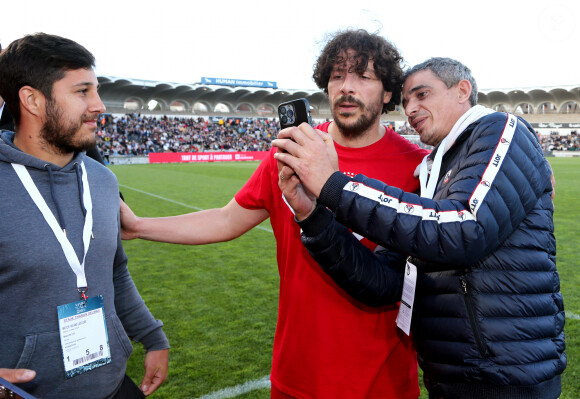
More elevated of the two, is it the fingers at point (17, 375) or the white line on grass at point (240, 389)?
the fingers at point (17, 375)

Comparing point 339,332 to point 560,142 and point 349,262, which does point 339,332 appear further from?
point 560,142

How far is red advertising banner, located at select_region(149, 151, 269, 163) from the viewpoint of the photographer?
37.9 m

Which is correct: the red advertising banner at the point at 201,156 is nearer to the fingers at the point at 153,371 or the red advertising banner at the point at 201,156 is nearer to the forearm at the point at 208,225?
the forearm at the point at 208,225

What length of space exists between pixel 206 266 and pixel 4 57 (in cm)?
524

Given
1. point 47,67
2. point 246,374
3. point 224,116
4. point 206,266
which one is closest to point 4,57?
point 47,67

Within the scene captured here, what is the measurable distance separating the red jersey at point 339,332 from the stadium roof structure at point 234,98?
1916 inches

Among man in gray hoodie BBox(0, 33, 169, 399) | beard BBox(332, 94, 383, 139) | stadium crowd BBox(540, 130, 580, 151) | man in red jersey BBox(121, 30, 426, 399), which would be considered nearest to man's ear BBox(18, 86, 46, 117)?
man in gray hoodie BBox(0, 33, 169, 399)

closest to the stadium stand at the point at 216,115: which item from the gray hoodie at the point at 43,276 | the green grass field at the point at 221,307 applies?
the green grass field at the point at 221,307

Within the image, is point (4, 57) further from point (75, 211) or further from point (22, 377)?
point (22, 377)

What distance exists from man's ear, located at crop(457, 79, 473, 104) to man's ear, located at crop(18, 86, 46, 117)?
2.05 meters

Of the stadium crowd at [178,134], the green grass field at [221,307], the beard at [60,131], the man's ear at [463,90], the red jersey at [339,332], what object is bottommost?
the stadium crowd at [178,134]

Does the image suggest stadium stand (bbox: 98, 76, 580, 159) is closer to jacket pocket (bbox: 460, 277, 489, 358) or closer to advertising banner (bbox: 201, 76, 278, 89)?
advertising banner (bbox: 201, 76, 278, 89)

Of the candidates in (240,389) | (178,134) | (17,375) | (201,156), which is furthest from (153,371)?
(178,134)

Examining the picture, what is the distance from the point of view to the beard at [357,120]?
2215mm
